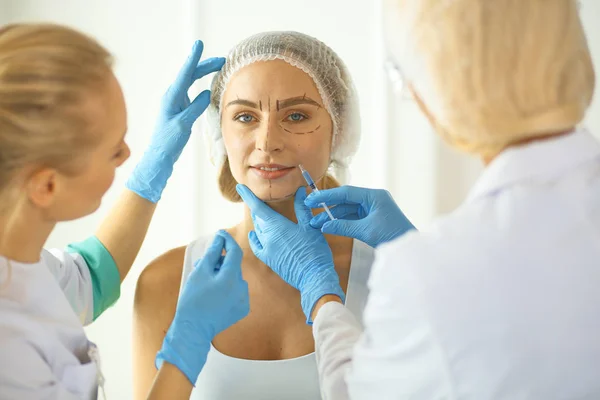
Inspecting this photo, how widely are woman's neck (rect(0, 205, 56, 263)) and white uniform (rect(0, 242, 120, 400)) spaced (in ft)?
0.06

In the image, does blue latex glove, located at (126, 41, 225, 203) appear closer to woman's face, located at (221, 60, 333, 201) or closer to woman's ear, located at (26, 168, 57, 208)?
woman's face, located at (221, 60, 333, 201)

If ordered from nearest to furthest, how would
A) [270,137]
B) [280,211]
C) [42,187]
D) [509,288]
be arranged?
[509,288] < [42,187] < [270,137] < [280,211]

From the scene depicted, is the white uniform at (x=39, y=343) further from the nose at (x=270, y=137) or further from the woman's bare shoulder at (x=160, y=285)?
the nose at (x=270, y=137)

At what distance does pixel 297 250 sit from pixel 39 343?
65cm

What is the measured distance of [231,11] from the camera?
2760 millimetres

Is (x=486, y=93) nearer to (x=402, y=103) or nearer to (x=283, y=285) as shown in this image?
(x=283, y=285)

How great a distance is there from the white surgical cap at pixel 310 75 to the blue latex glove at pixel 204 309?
51cm

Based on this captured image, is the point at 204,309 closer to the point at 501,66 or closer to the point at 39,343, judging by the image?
the point at 39,343

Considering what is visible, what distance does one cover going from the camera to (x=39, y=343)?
3.53 ft

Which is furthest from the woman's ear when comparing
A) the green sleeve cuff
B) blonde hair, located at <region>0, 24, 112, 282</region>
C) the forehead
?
the forehead

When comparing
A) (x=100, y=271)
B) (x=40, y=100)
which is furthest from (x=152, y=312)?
(x=40, y=100)

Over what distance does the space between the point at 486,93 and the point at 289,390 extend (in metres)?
0.89

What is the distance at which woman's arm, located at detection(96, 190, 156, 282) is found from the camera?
5.34 ft

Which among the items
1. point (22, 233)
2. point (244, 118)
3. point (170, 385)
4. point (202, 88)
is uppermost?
point (202, 88)
